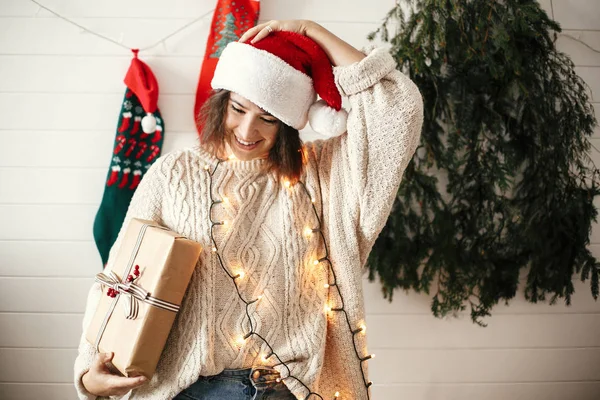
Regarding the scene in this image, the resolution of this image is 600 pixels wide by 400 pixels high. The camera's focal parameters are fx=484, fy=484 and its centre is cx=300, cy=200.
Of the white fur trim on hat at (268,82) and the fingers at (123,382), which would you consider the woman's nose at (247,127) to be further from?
the fingers at (123,382)

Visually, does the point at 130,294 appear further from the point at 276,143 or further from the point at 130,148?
the point at 130,148

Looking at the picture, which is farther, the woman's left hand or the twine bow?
the woman's left hand

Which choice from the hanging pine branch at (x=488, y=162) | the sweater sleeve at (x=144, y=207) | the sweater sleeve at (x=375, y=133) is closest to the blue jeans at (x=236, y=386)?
the sweater sleeve at (x=144, y=207)

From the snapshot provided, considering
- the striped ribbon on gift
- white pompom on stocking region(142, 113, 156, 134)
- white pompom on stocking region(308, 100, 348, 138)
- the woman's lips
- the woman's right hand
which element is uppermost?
white pompom on stocking region(308, 100, 348, 138)

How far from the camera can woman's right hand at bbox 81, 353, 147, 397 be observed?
3.14 feet

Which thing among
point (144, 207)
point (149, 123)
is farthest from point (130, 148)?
point (144, 207)

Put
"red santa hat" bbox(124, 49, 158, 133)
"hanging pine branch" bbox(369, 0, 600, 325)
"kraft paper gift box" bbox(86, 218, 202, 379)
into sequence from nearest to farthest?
"kraft paper gift box" bbox(86, 218, 202, 379) → "hanging pine branch" bbox(369, 0, 600, 325) → "red santa hat" bbox(124, 49, 158, 133)

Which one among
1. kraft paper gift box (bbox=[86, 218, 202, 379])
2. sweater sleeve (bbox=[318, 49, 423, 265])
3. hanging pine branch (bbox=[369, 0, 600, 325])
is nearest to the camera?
kraft paper gift box (bbox=[86, 218, 202, 379])

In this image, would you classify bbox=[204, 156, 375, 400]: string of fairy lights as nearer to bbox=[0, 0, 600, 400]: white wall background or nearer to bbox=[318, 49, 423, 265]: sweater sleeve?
bbox=[318, 49, 423, 265]: sweater sleeve

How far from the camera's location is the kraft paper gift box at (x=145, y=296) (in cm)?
94

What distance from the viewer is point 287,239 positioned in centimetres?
111

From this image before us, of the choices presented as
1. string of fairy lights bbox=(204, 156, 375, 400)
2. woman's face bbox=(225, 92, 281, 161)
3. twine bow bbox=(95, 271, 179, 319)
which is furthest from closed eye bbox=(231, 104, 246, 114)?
twine bow bbox=(95, 271, 179, 319)

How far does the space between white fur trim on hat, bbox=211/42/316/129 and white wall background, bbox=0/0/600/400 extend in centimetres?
73

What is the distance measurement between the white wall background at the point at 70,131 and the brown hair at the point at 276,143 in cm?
63
